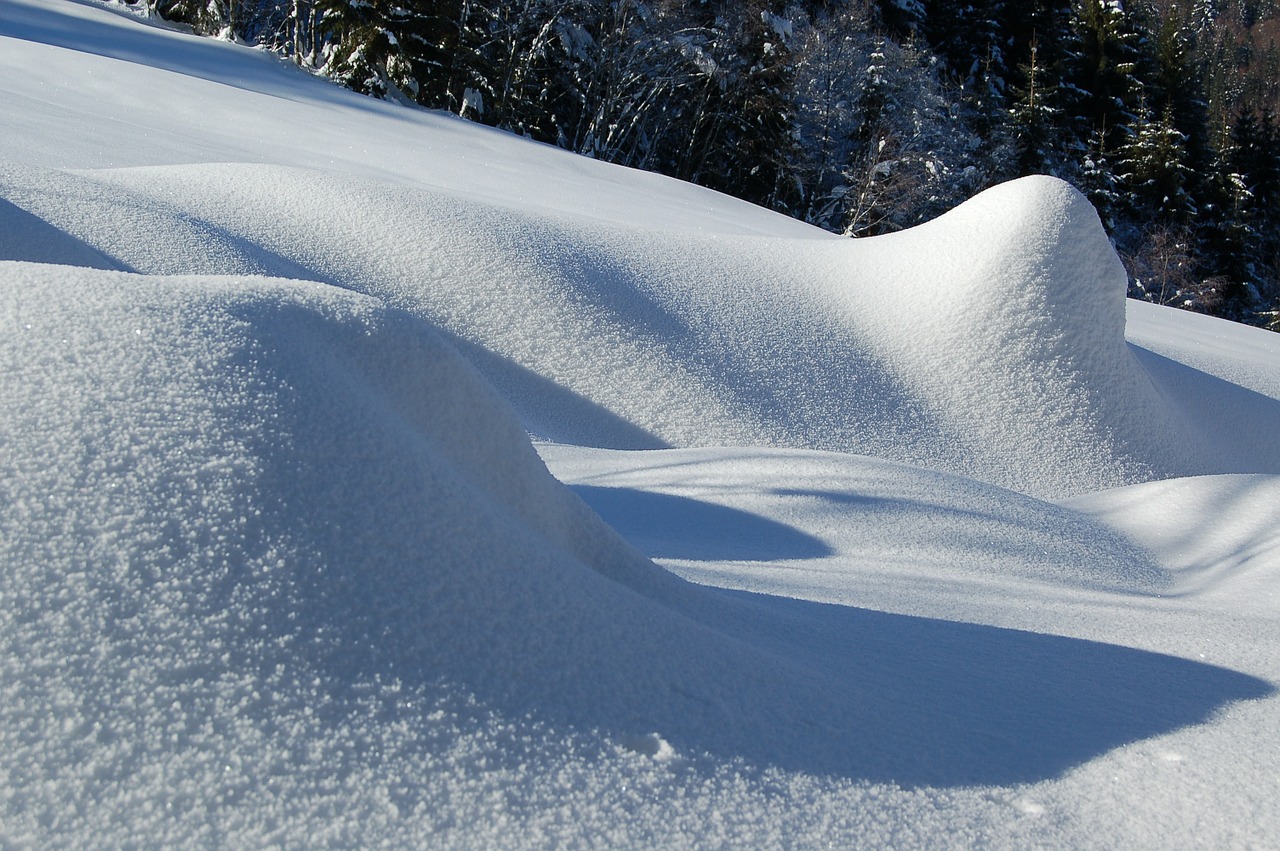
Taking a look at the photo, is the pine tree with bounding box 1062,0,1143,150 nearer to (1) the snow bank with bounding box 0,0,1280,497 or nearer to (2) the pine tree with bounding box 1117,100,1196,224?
(2) the pine tree with bounding box 1117,100,1196,224

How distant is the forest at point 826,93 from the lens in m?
17.2

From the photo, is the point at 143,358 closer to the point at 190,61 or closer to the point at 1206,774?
the point at 1206,774

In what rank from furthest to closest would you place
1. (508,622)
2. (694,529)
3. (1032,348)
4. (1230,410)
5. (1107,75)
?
(1107,75) → (1230,410) → (1032,348) → (694,529) → (508,622)

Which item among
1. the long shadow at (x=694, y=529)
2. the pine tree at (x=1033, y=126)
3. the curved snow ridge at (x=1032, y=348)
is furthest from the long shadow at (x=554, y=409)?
the pine tree at (x=1033, y=126)

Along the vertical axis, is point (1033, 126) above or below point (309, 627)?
above

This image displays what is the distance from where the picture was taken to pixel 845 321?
5.07 meters

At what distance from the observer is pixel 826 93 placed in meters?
18.7

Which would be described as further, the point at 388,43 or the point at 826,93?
the point at 826,93

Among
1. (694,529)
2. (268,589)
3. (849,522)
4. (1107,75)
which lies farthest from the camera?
(1107,75)

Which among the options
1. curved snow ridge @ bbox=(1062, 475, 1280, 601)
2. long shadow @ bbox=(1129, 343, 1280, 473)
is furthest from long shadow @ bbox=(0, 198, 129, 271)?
long shadow @ bbox=(1129, 343, 1280, 473)

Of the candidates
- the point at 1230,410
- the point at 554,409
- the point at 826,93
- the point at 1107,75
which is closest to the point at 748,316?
the point at 554,409

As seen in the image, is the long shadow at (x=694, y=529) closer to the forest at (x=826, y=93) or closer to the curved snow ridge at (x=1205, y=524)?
the curved snow ridge at (x=1205, y=524)

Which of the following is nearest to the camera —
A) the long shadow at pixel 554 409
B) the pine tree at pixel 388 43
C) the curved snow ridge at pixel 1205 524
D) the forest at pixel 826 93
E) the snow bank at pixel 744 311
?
the curved snow ridge at pixel 1205 524

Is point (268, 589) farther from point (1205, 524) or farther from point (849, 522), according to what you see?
point (1205, 524)
